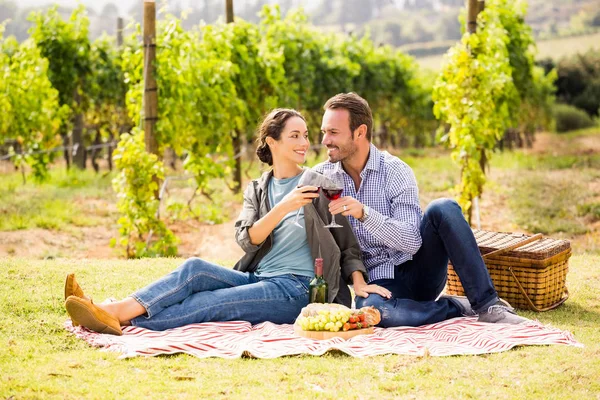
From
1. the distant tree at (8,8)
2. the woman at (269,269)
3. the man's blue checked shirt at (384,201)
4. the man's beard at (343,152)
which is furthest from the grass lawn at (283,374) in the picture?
the distant tree at (8,8)

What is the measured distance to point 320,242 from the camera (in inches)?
167

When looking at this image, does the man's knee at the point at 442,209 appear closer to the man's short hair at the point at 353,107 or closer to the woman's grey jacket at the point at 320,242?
the woman's grey jacket at the point at 320,242

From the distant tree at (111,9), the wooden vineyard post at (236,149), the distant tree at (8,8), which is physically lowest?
the wooden vineyard post at (236,149)

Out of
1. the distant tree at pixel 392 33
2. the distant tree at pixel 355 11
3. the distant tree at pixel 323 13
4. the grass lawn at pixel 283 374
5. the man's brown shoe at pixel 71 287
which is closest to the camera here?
the grass lawn at pixel 283 374

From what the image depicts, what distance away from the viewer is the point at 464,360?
145 inches

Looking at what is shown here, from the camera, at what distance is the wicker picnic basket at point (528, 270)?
4.80 metres

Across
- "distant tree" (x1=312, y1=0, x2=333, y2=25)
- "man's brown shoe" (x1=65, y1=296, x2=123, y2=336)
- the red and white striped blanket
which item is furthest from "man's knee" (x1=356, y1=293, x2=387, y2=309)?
"distant tree" (x1=312, y1=0, x2=333, y2=25)

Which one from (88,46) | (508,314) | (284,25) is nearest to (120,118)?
(88,46)

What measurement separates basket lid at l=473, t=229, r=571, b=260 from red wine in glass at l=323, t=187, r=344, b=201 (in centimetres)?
132

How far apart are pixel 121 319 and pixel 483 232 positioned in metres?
2.48

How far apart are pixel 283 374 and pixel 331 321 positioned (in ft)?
1.95

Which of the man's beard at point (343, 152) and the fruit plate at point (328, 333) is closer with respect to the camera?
the fruit plate at point (328, 333)

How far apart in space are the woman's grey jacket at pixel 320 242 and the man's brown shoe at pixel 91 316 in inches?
30.2

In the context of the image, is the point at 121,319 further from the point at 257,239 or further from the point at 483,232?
the point at 483,232
